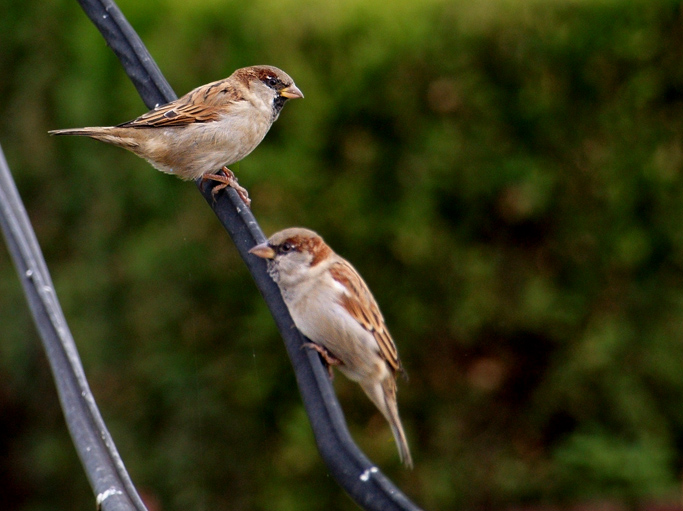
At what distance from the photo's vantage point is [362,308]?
2221 millimetres

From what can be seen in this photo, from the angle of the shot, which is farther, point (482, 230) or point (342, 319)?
point (482, 230)

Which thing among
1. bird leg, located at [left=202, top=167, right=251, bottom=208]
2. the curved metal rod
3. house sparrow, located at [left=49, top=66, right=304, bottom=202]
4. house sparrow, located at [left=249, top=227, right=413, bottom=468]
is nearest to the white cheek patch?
house sparrow, located at [left=249, top=227, right=413, bottom=468]

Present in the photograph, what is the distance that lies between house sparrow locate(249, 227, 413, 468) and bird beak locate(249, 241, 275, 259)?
289mm

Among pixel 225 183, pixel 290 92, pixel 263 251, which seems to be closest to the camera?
pixel 263 251

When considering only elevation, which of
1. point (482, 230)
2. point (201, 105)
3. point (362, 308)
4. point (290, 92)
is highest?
point (201, 105)

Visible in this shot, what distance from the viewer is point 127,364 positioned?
4523 millimetres

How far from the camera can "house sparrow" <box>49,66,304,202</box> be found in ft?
8.98

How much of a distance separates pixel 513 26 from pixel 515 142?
484mm

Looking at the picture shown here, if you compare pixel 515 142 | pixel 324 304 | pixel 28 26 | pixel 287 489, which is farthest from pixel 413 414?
pixel 28 26

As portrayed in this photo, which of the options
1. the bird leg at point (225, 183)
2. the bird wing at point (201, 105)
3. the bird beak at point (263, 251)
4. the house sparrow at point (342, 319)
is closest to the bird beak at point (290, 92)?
the bird wing at point (201, 105)

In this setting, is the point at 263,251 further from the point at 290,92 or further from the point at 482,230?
the point at 482,230

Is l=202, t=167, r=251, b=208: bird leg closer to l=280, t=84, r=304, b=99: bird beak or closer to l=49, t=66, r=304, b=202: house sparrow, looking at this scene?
l=49, t=66, r=304, b=202: house sparrow

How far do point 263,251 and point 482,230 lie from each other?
91.9 inches

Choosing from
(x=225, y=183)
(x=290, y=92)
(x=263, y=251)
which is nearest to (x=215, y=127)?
(x=290, y=92)
